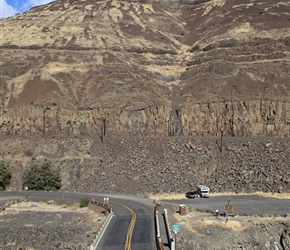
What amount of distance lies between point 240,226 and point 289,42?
59.0m

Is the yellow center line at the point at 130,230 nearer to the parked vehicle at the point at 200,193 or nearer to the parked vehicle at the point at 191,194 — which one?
the parked vehicle at the point at 191,194

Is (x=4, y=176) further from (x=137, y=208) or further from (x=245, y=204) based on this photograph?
(x=245, y=204)

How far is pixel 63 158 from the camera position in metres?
65.8

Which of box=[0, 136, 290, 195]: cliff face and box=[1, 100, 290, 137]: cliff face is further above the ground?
box=[1, 100, 290, 137]: cliff face

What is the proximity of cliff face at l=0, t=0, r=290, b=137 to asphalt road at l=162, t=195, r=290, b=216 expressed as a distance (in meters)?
17.4

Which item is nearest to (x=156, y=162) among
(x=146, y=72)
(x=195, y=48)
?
(x=146, y=72)

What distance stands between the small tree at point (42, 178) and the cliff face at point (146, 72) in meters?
10.8

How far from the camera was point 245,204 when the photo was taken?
51.8m

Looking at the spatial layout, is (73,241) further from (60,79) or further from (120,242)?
(60,79)

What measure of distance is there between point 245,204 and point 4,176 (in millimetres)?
32048

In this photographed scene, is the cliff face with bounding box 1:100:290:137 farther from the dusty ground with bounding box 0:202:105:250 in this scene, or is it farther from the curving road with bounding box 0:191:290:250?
the dusty ground with bounding box 0:202:105:250

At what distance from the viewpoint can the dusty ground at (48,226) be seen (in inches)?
1374

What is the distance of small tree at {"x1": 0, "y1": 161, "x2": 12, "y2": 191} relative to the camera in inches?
2467

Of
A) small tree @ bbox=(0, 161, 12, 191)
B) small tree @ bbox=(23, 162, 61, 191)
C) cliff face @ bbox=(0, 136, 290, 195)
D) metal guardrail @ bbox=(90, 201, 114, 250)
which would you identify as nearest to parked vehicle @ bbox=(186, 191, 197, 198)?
cliff face @ bbox=(0, 136, 290, 195)
